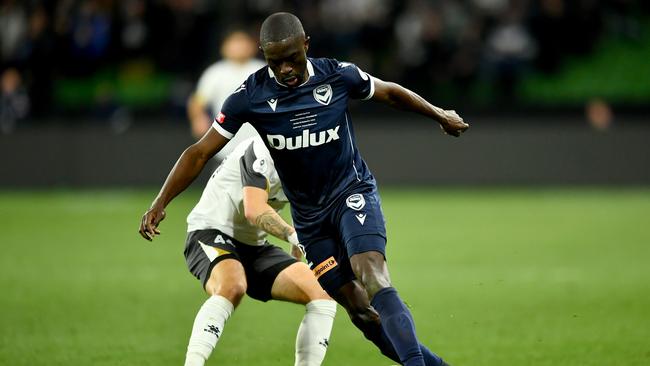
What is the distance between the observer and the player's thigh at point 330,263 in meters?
5.82

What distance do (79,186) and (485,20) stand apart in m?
8.50

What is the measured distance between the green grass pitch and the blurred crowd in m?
2.82

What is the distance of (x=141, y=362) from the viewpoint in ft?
22.5

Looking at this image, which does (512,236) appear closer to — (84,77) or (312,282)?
(312,282)

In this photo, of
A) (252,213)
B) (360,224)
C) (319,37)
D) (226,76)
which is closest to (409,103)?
(360,224)

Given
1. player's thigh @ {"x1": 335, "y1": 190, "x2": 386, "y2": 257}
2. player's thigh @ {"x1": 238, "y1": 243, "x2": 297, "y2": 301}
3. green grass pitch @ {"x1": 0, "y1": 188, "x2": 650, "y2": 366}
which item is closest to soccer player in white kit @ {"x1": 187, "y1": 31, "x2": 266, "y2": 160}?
green grass pitch @ {"x1": 0, "y1": 188, "x2": 650, "y2": 366}

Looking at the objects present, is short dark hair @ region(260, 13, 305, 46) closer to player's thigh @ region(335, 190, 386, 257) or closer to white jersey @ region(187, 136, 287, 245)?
player's thigh @ region(335, 190, 386, 257)

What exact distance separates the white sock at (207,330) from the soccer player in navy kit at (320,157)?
0.63 meters

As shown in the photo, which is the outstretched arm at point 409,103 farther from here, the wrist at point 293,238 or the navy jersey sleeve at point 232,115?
the wrist at point 293,238

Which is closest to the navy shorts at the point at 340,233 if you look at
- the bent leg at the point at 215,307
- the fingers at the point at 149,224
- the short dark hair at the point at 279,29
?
the bent leg at the point at 215,307

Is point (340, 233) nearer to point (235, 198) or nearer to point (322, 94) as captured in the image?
point (322, 94)

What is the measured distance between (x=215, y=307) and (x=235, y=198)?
87cm

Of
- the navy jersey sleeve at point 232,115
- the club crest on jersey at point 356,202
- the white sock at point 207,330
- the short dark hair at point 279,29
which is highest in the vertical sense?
the short dark hair at point 279,29

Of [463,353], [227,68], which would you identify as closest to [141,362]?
[463,353]
